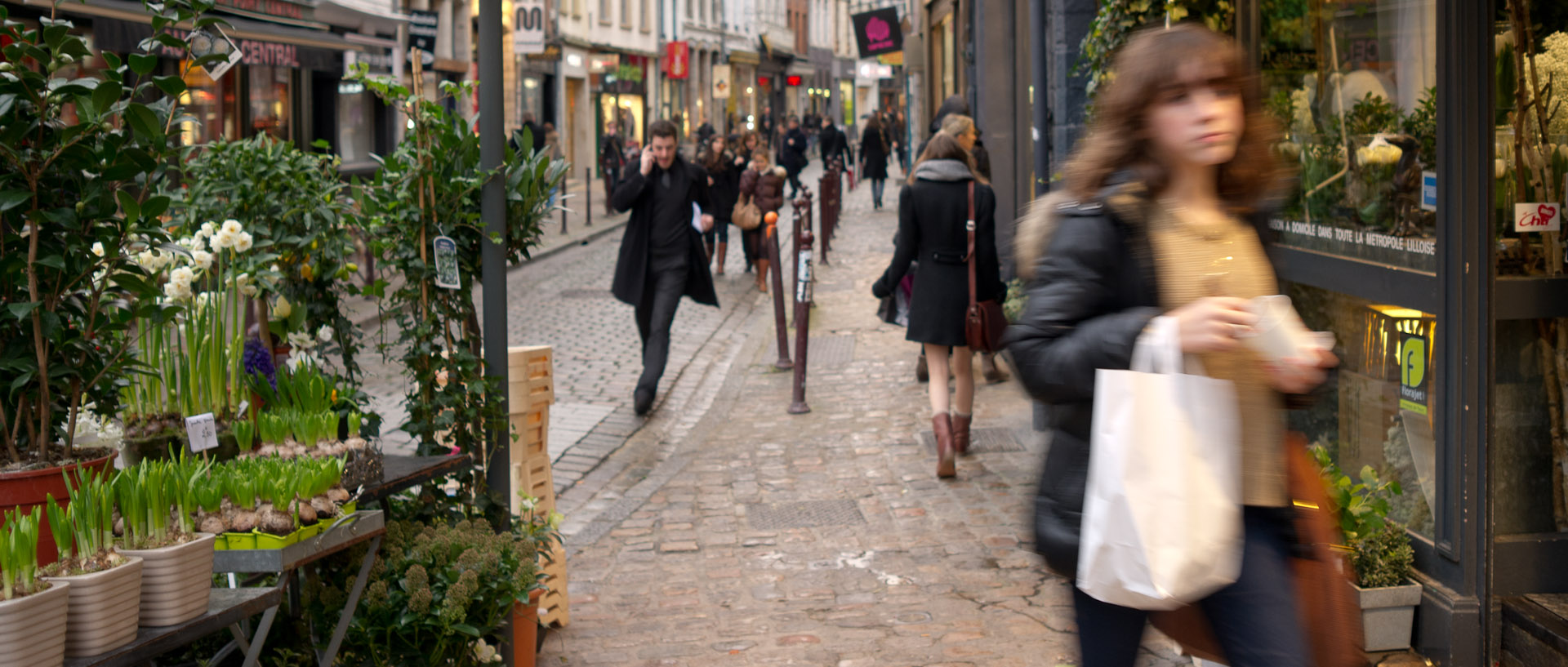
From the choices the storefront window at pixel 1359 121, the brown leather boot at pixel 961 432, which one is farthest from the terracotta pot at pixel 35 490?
the brown leather boot at pixel 961 432

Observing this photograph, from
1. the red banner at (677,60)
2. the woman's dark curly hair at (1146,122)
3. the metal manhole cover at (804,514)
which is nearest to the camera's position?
the woman's dark curly hair at (1146,122)

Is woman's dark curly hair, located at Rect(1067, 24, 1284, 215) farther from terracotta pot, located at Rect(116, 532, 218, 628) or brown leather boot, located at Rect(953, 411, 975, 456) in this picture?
brown leather boot, located at Rect(953, 411, 975, 456)

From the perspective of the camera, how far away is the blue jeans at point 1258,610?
2361 mm

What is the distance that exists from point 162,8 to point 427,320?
4.23ft

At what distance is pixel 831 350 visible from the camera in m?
11.7

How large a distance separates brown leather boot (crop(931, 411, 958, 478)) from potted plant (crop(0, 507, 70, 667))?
4981 millimetres

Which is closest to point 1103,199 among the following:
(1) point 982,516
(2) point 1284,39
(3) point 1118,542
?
(3) point 1118,542

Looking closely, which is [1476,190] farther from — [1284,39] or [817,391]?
[817,391]

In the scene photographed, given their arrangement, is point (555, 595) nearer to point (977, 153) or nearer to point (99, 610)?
point (99, 610)

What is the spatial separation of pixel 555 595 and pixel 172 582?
83.8 inches

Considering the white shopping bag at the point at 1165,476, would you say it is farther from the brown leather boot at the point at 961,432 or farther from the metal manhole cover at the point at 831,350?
the metal manhole cover at the point at 831,350

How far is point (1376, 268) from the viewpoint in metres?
4.72

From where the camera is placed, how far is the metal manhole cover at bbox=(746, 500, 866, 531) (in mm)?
6426

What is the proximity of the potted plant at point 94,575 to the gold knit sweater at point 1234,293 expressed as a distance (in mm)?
1922
